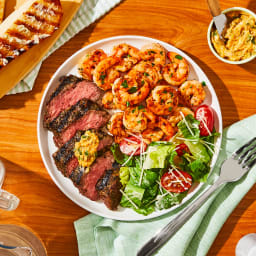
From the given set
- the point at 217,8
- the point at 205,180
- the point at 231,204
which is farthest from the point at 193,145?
the point at 217,8

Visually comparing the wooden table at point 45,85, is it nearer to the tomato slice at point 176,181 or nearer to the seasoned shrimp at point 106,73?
the seasoned shrimp at point 106,73

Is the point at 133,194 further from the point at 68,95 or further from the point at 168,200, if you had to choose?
the point at 68,95

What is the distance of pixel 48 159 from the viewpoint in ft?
9.66

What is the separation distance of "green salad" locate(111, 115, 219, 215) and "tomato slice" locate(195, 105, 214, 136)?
0.05 metres

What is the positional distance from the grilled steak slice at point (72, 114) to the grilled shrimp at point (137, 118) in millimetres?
317

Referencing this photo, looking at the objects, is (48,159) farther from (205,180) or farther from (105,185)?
(205,180)

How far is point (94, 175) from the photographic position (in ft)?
9.32

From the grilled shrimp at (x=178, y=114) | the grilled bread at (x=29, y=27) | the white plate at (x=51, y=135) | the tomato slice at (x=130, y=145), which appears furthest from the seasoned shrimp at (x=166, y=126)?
the grilled bread at (x=29, y=27)

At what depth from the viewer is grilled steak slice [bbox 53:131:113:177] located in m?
2.81

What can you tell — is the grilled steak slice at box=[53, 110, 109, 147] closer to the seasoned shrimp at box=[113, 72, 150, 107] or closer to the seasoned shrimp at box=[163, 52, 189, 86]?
the seasoned shrimp at box=[113, 72, 150, 107]

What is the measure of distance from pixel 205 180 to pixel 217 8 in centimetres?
149

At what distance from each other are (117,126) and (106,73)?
481mm

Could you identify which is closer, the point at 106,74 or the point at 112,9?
the point at 106,74

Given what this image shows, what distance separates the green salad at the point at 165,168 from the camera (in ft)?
9.04
